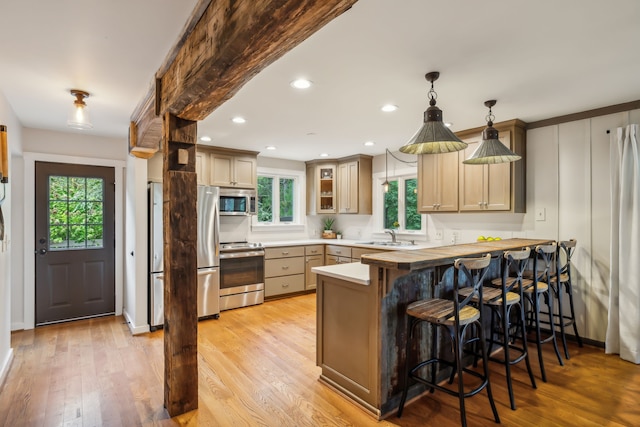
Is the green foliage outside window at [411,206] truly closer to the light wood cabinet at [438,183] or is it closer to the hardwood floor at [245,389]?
the light wood cabinet at [438,183]

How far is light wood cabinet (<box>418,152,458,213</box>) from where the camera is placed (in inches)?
161

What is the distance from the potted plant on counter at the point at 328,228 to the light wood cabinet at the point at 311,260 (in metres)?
0.58

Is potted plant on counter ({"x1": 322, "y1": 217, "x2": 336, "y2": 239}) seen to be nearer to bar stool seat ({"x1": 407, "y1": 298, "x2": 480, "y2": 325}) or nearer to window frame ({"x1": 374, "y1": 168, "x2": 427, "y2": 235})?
window frame ({"x1": 374, "y1": 168, "x2": 427, "y2": 235})

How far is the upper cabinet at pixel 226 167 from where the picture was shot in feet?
15.5

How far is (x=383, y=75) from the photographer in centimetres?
242

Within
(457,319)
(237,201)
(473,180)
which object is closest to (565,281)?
(473,180)

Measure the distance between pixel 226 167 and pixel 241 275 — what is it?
1604 mm

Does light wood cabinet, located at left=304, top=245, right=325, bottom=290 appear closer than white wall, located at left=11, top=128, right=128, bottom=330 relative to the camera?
No

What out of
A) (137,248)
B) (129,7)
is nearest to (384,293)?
(129,7)

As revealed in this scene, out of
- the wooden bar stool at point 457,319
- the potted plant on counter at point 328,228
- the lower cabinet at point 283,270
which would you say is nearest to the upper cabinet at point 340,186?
the potted plant on counter at point 328,228

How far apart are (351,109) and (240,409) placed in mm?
2658

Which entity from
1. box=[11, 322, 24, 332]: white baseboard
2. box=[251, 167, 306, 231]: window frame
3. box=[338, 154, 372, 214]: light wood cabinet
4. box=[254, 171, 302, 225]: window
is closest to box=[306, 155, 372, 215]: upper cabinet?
box=[338, 154, 372, 214]: light wood cabinet

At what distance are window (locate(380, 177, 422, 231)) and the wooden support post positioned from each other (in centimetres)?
358

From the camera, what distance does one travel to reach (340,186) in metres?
5.80
